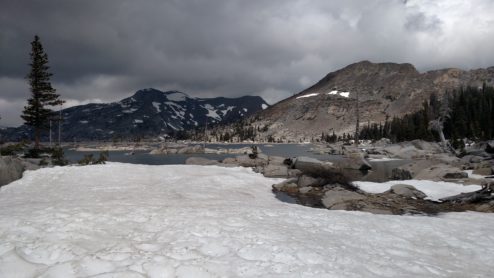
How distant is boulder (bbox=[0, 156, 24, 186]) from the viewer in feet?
64.5

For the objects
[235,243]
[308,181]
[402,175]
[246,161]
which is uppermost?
[235,243]

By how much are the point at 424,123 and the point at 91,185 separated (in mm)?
120805

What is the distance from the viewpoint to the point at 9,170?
2033cm

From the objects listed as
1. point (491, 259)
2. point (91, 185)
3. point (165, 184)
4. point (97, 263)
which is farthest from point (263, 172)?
point (97, 263)

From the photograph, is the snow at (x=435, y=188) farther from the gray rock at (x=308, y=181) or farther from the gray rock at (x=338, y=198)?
the gray rock at (x=338, y=198)

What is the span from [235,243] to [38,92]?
131ft

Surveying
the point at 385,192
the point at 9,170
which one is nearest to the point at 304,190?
the point at 385,192

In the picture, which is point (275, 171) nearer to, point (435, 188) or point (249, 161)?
point (249, 161)

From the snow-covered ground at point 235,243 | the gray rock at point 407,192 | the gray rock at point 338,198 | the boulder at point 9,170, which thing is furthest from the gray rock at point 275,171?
the boulder at point 9,170

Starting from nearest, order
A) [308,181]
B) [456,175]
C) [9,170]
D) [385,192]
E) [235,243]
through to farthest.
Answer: [235,243], [9,170], [385,192], [308,181], [456,175]

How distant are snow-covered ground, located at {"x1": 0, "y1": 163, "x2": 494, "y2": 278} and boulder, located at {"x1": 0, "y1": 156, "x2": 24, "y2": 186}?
11.9m

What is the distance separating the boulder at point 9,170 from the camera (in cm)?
1967

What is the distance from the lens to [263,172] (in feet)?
104

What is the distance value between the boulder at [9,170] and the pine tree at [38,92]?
19333 millimetres
